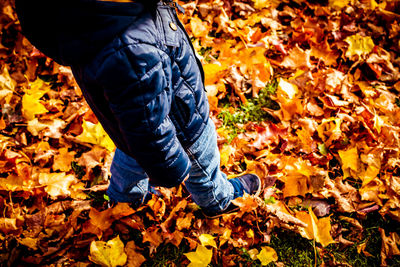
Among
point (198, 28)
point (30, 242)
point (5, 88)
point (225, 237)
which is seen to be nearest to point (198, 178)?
point (225, 237)

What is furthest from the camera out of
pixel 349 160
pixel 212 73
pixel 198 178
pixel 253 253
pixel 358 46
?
pixel 358 46

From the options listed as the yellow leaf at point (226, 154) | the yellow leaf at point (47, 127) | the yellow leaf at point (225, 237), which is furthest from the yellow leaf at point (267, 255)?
the yellow leaf at point (47, 127)

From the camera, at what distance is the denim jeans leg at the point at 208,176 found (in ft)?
3.68

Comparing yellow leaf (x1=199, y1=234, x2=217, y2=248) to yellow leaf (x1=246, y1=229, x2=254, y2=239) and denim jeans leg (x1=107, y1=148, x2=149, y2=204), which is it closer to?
yellow leaf (x1=246, y1=229, x2=254, y2=239)

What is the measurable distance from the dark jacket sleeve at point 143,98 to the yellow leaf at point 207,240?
70cm

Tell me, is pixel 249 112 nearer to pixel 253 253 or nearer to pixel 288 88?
pixel 288 88

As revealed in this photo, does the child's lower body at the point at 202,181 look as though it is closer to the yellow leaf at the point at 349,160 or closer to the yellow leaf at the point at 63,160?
the yellow leaf at the point at 63,160

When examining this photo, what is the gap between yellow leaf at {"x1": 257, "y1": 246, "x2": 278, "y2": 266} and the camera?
1.43 m

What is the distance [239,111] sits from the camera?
209cm

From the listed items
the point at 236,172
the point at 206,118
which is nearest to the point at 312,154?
the point at 236,172

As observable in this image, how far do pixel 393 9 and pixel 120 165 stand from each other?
294cm

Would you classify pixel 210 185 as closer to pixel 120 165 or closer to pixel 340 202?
pixel 120 165

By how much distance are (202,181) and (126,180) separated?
1.28 ft

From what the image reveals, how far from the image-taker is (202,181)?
48.8 inches
